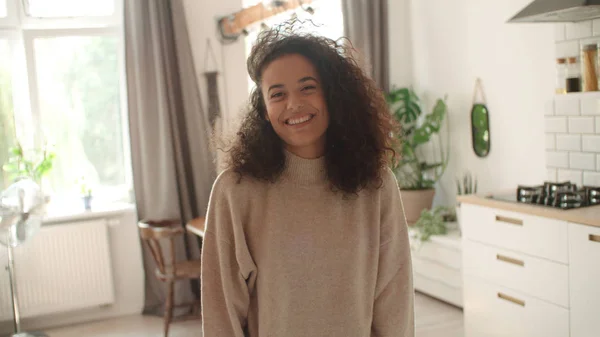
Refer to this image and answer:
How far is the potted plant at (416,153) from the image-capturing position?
4688 mm

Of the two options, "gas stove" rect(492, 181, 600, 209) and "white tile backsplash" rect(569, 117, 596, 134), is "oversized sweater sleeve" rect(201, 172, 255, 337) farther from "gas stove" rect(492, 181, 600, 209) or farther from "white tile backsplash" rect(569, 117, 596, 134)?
"white tile backsplash" rect(569, 117, 596, 134)

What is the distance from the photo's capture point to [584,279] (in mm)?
2719

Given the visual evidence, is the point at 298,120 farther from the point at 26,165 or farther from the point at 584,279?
the point at 26,165

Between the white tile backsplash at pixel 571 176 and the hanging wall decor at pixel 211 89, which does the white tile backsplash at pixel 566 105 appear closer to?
the white tile backsplash at pixel 571 176

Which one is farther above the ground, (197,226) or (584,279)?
(197,226)

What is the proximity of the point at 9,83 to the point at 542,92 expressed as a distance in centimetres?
343

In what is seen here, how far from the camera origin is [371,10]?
492 centimetres

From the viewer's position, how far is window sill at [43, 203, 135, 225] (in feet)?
14.3

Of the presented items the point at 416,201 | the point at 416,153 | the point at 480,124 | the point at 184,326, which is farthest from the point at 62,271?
the point at 480,124

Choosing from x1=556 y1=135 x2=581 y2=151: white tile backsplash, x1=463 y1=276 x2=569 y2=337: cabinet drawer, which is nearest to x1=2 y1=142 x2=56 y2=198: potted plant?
x1=463 y1=276 x2=569 y2=337: cabinet drawer

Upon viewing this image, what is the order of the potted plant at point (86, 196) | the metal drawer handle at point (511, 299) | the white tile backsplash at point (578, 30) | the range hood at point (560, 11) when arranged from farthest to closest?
the potted plant at point (86, 196) → the white tile backsplash at point (578, 30) → the metal drawer handle at point (511, 299) → the range hood at point (560, 11)

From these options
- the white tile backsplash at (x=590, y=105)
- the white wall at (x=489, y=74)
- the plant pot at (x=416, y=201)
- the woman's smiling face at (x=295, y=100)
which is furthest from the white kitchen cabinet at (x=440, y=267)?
the woman's smiling face at (x=295, y=100)

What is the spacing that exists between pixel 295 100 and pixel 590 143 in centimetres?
239

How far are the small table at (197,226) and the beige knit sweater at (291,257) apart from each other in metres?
2.44
